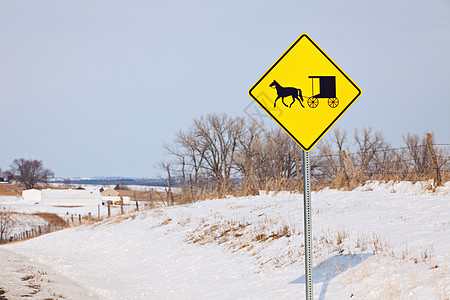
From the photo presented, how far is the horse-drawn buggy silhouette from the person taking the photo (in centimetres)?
626

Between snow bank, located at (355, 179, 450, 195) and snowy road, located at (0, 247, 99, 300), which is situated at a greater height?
snow bank, located at (355, 179, 450, 195)

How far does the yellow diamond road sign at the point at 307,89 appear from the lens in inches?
243

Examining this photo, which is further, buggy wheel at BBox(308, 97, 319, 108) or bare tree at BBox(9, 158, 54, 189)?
bare tree at BBox(9, 158, 54, 189)

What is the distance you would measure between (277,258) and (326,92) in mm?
4993

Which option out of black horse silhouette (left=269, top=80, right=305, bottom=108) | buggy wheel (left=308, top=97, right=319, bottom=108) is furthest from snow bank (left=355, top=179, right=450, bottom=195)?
black horse silhouette (left=269, top=80, right=305, bottom=108)

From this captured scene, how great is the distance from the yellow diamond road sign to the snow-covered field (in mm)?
2636

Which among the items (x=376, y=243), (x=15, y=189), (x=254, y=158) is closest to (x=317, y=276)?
(x=376, y=243)

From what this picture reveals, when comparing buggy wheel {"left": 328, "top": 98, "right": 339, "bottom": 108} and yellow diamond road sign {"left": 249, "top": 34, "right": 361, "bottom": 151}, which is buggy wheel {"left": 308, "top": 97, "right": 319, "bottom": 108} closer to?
yellow diamond road sign {"left": 249, "top": 34, "right": 361, "bottom": 151}

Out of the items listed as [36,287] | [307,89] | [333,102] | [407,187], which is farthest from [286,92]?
[407,187]

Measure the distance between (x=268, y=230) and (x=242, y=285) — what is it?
3.46 meters

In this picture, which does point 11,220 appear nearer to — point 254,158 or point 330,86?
point 254,158

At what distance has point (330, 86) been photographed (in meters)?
6.28

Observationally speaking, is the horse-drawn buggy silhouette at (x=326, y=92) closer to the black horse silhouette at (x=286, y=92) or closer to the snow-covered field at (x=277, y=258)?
the black horse silhouette at (x=286, y=92)

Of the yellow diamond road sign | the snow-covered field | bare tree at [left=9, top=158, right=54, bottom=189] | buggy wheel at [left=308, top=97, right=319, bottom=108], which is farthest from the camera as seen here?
bare tree at [left=9, top=158, right=54, bottom=189]
